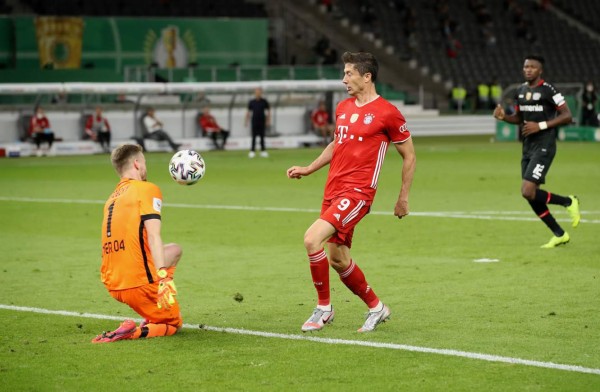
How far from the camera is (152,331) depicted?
29.3 ft

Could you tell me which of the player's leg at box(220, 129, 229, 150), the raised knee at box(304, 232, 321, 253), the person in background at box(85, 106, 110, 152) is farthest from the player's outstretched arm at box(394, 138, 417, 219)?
the player's leg at box(220, 129, 229, 150)

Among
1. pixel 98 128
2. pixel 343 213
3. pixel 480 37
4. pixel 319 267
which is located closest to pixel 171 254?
pixel 319 267

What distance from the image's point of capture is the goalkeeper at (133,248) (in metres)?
8.67

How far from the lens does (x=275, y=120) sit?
1592 inches

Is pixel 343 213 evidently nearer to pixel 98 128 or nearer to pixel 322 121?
pixel 98 128

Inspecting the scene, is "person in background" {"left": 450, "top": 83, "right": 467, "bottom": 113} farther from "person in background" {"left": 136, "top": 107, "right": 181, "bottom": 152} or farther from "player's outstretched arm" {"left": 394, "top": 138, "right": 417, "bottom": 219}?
"player's outstretched arm" {"left": 394, "top": 138, "right": 417, "bottom": 219}

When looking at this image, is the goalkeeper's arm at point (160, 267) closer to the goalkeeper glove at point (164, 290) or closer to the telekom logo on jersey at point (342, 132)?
the goalkeeper glove at point (164, 290)

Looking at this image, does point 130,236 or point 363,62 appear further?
point 363,62

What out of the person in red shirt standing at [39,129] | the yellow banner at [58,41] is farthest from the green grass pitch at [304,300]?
the yellow banner at [58,41]

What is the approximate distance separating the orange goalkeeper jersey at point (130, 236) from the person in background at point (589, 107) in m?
37.7

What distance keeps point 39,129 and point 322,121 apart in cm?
1012

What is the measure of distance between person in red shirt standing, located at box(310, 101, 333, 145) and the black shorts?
84.0 feet

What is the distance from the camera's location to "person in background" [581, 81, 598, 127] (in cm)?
4450

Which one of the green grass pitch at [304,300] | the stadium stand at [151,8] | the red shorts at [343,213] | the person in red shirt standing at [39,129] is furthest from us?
the stadium stand at [151,8]
